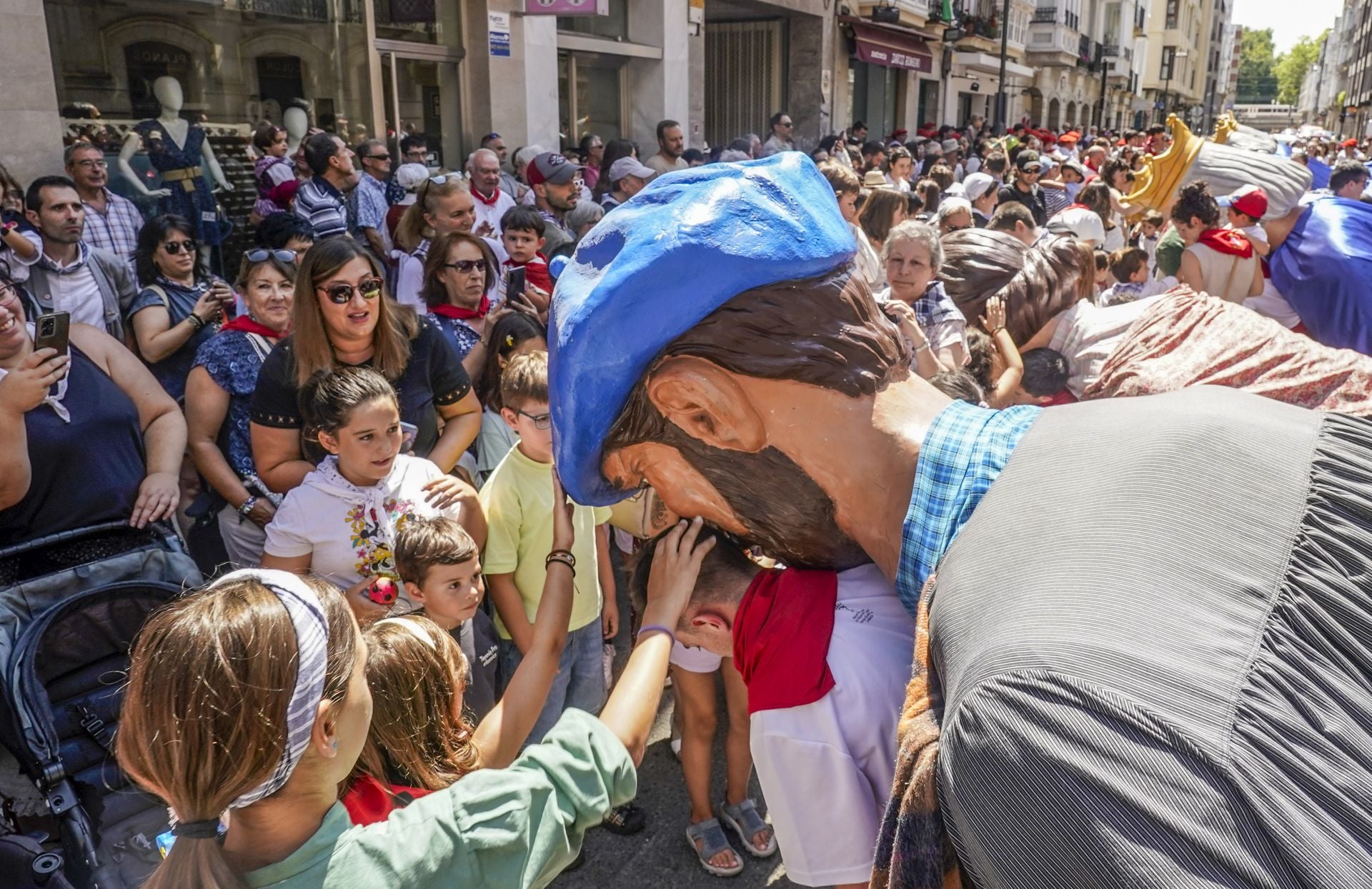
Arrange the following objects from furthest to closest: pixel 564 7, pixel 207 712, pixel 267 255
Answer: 1. pixel 564 7
2. pixel 267 255
3. pixel 207 712

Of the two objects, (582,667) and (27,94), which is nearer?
(582,667)

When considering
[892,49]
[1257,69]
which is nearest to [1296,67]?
[1257,69]

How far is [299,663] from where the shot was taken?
1.55 m

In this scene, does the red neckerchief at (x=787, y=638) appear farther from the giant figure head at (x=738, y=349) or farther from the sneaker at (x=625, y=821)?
the sneaker at (x=625, y=821)

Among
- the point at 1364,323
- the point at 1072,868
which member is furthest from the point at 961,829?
the point at 1364,323

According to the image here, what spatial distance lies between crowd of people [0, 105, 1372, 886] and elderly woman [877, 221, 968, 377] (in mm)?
17

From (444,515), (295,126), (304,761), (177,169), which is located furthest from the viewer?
(295,126)

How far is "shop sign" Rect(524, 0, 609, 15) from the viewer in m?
10.6

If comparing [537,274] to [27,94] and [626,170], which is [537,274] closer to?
[626,170]

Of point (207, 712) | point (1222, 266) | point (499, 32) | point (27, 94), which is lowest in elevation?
point (207, 712)

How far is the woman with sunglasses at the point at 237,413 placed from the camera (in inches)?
134

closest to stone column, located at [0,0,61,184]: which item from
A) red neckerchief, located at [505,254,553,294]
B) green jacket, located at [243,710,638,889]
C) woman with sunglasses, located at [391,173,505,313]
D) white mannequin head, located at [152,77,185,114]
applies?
white mannequin head, located at [152,77,185,114]

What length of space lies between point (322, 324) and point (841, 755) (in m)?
2.77

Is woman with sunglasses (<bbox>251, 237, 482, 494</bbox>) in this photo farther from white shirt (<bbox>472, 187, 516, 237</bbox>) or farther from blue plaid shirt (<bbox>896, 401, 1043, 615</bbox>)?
white shirt (<bbox>472, 187, 516, 237</bbox>)
